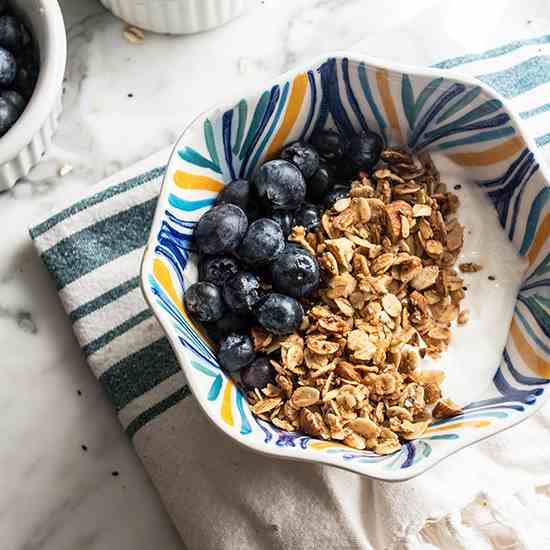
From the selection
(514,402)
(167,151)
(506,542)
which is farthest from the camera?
(167,151)

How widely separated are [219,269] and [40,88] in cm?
29

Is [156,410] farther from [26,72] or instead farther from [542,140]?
[542,140]

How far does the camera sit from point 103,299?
2.82 ft

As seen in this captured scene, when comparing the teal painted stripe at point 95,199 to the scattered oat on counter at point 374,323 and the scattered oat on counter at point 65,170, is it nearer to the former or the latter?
the scattered oat on counter at point 65,170

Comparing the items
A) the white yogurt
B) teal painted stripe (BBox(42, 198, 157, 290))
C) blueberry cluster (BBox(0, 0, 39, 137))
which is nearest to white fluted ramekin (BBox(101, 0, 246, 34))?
blueberry cluster (BBox(0, 0, 39, 137))

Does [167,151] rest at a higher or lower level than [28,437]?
higher

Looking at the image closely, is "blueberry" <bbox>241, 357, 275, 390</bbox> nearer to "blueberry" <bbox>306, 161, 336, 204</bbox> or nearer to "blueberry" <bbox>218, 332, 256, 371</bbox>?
"blueberry" <bbox>218, 332, 256, 371</bbox>

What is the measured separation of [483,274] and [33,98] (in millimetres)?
481

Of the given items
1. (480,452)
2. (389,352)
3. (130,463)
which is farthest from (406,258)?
(130,463)

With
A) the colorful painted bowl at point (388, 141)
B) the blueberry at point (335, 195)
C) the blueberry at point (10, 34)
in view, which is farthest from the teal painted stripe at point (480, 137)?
the blueberry at point (10, 34)

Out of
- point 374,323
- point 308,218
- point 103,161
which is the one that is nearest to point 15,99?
point 103,161

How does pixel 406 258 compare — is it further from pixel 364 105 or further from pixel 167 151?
pixel 167 151

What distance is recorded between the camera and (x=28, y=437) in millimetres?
858

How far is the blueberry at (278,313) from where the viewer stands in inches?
27.4
